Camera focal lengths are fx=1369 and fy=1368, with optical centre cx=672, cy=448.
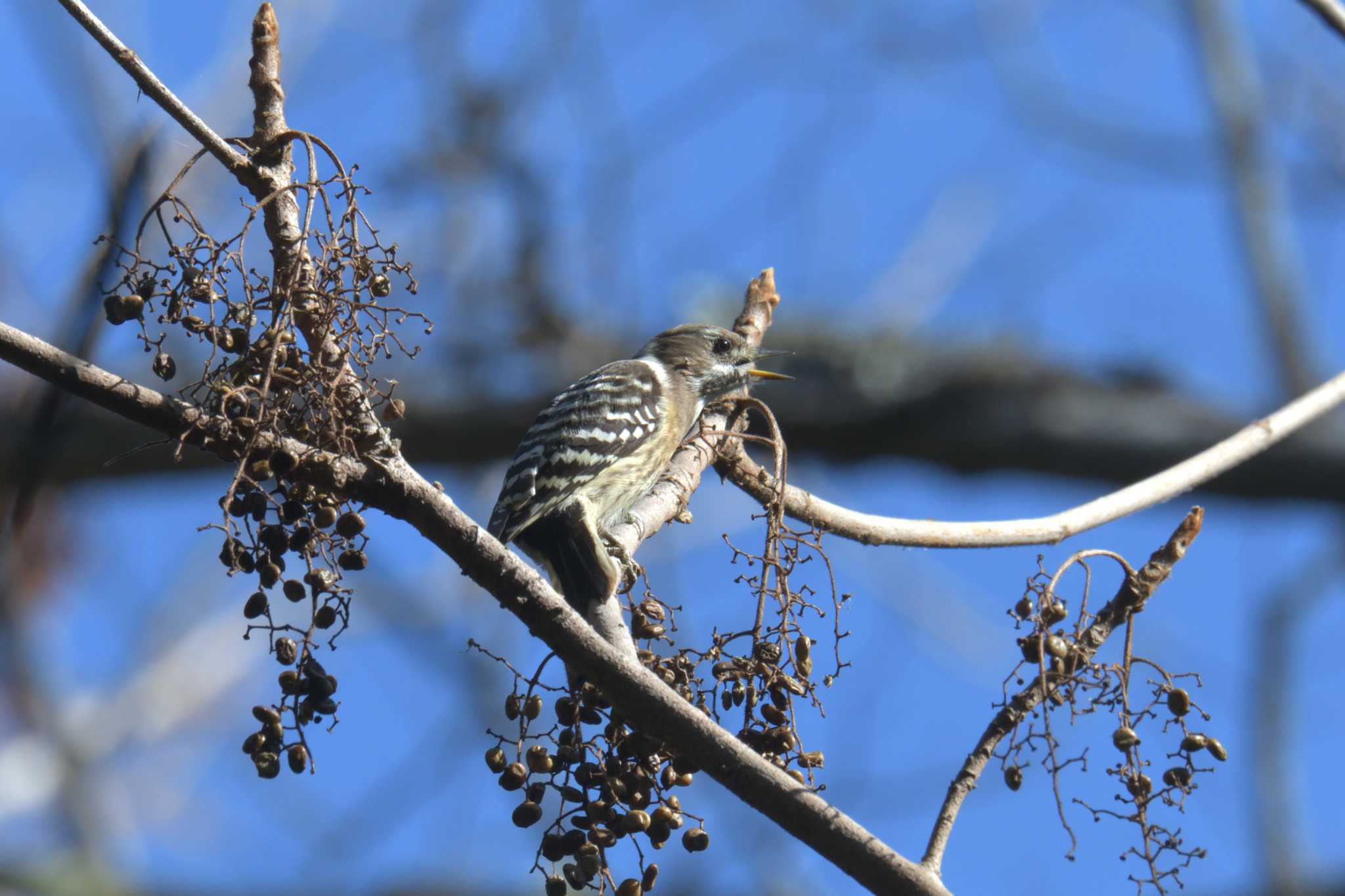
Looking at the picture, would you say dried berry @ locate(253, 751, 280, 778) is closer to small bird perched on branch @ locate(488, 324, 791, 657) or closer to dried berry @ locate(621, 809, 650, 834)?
dried berry @ locate(621, 809, 650, 834)

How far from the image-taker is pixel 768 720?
2.51 m

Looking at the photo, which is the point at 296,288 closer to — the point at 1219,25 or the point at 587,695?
the point at 587,695

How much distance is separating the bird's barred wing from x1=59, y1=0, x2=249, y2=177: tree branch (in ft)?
6.72

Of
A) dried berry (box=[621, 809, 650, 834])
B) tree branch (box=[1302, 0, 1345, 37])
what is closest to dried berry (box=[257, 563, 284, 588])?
dried berry (box=[621, 809, 650, 834])

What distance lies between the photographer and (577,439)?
15.8ft

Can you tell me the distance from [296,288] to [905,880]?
4.57ft

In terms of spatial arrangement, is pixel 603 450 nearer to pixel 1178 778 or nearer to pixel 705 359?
pixel 705 359

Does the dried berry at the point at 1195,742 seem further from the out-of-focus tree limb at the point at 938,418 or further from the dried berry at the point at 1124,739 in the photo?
the out-of-focus tree limb at the point at 938,418

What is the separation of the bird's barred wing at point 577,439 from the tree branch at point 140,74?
2.05 metres

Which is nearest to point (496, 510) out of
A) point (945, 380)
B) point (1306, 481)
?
point (945, 380)

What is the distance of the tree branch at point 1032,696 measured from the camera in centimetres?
238

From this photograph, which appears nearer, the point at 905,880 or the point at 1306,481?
the point at 905,880

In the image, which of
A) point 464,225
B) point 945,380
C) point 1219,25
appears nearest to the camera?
point 464,225

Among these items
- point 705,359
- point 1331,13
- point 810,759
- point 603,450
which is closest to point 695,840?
point 810,759
